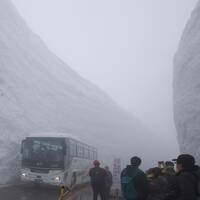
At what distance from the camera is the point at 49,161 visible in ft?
61.6

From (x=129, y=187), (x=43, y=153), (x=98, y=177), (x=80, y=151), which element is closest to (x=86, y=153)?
(x=80, y=151)

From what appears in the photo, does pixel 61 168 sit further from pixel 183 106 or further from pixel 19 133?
pixel 183 106

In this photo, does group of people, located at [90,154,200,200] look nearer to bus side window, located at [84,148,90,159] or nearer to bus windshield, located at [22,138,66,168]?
bus windshield, located at [22,138,66,168]

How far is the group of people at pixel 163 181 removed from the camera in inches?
224

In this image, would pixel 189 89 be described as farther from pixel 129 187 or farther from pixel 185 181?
pixel 185 181

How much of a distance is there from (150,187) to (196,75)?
24.1 metres

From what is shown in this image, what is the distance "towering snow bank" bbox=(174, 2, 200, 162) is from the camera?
93.0ft

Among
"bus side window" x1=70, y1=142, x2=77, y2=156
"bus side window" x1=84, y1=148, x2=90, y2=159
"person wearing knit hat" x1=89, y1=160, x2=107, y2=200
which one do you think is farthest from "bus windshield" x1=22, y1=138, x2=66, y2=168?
"person wearing knit hat" x1=89, y1=160, x2=107, y2=200

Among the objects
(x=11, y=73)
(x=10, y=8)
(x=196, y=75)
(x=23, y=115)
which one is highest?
(x=10, y=8)

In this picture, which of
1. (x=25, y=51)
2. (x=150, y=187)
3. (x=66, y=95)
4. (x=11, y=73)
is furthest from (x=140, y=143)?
(x=150, y=187)

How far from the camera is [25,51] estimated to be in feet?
161

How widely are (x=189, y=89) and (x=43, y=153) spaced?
1690 centimetres

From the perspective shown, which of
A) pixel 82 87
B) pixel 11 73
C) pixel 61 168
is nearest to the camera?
pixel 61 168

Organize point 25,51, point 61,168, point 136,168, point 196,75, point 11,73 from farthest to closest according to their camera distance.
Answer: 1. point 25,51
2. point 11,73
3. point 196,75
4. point 61,168
5. point 136,168
